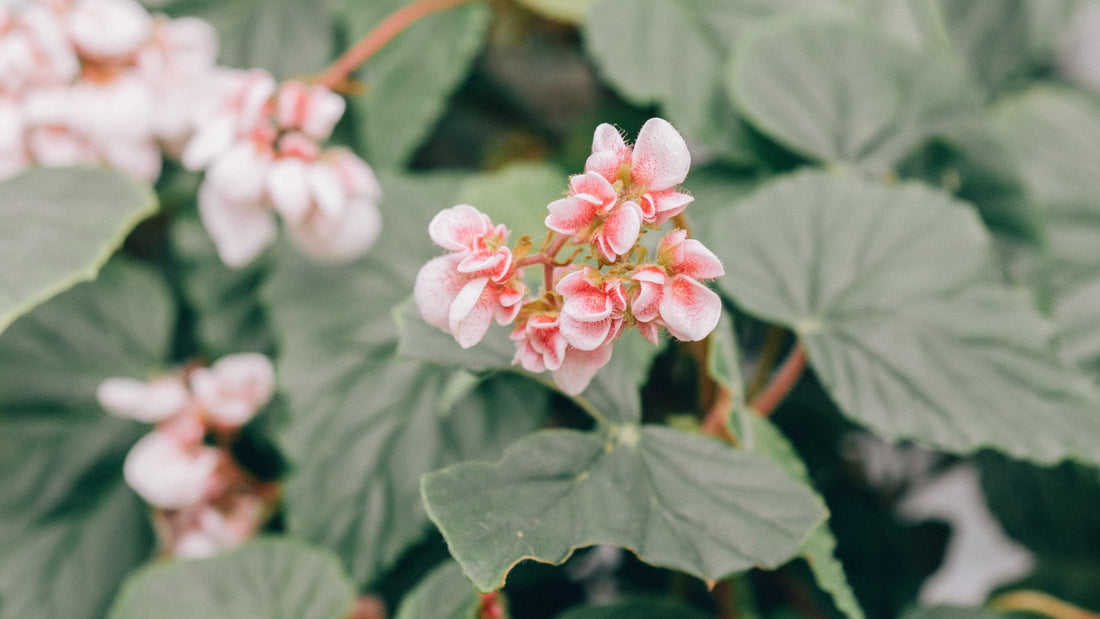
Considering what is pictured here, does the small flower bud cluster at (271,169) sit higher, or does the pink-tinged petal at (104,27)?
the pink-tinged petal at (104,27)

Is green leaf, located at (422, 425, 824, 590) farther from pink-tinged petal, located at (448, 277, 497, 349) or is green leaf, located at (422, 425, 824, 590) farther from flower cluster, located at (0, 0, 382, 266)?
flower cluster, located at (0, 0, 382, 266)

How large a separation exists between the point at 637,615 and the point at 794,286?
29cm

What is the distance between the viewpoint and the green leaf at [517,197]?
2.23ft

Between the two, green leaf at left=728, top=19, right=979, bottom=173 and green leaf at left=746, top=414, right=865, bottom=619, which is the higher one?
green leaf at left=728, top=19, right=979, bottom=173

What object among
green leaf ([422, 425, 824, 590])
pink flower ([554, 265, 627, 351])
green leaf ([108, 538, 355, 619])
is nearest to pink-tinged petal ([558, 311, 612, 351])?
pink flower ([554, 265, 627, 351])

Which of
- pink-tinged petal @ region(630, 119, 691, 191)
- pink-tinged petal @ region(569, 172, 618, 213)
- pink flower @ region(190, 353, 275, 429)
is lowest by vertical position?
pink flower @ region(190, 353, 275, 429)

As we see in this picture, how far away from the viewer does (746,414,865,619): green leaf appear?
1.41 feet

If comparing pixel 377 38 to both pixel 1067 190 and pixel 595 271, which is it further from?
pixel 1067 190

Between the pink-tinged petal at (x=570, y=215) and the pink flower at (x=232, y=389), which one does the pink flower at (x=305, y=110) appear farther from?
the pink-tinged petal at (x=570, y=215)

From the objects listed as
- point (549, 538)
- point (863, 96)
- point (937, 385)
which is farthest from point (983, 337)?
point (549, 538)

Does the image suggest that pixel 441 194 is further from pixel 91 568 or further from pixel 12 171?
pixel 91 568

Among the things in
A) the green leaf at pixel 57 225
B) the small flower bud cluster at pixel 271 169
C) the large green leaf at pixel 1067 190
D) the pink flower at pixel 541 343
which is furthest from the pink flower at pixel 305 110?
the large green leaf at pixel 1067 190

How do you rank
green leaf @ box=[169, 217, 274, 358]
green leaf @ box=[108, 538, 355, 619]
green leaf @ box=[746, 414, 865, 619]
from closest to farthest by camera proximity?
1. green leaf @ box=[746, 414, 865, 619]
2. green leaf @ box=[108, 538, 355, 619]
3. green leaf @ box=[169, 217, 274, 358]

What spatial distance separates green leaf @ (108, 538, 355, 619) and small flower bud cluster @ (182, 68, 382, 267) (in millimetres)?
242
